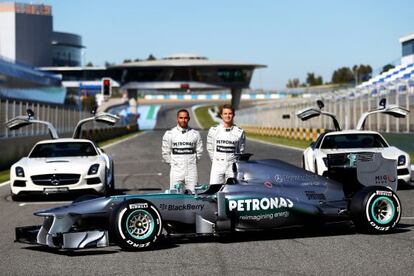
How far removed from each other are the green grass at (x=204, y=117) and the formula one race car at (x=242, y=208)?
312ft

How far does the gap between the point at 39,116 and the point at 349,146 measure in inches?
809

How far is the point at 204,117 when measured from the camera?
12838cm

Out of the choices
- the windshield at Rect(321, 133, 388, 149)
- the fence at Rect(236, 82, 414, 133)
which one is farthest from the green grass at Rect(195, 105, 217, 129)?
the windshield at Rect(321, 133, 388, 149)

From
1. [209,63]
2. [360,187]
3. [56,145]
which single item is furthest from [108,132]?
[209,63]

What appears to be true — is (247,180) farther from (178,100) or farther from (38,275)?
(178,100)

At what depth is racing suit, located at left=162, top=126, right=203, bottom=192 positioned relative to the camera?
1192 centimetres

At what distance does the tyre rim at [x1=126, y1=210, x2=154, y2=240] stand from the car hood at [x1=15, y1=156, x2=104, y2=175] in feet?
22.6

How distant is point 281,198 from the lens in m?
10.3

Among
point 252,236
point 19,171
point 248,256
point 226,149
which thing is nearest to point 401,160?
point 226,149

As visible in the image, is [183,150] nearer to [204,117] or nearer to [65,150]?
[65,150]

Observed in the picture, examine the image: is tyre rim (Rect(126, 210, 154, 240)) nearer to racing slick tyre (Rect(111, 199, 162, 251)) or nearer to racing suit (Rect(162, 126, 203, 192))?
racing slick tyre (Rect(111, 199, 162, 251))

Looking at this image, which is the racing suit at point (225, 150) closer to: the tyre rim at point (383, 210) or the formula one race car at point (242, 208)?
the formula one race car at point (242, 208)

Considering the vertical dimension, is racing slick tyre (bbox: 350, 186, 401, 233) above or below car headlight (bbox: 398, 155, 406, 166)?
below

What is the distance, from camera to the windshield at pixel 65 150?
17656 mm
